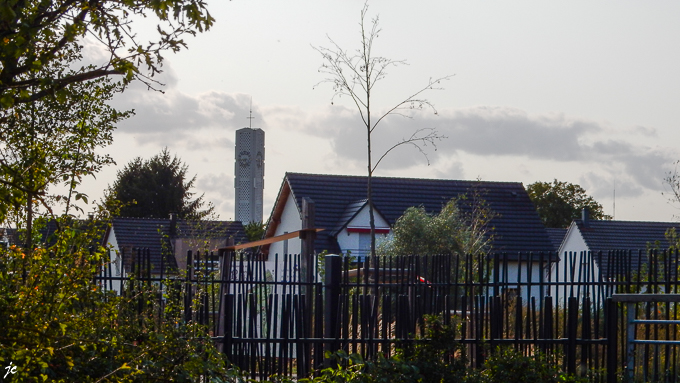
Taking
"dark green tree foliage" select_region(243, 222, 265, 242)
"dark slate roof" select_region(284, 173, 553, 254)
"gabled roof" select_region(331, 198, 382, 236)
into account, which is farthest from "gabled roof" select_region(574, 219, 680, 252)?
"dark green tree foliage" select_region(243, 222, 265, 242)

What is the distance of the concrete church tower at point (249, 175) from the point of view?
77.0 metres

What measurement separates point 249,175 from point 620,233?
46792 millimetres

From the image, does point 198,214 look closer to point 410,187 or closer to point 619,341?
point 410,187

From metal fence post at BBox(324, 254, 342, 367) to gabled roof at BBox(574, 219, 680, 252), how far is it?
2954 centimetres

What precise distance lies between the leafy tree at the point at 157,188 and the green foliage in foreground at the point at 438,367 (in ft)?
125

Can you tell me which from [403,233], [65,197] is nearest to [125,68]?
[65,197]

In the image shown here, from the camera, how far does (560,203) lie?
5781 cm

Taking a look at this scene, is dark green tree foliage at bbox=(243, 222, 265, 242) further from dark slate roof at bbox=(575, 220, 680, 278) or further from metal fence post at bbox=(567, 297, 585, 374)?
metal fence post at bbox=(567, 297, 585, 374)

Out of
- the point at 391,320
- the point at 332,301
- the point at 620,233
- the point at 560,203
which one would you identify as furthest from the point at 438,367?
the point at 560,203

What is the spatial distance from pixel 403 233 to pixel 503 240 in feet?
31.8

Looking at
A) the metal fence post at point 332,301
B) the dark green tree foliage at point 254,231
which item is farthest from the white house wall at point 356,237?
the dark green tree foliage at point 254,231

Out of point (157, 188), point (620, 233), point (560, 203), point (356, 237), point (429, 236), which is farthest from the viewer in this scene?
point (560, 203)

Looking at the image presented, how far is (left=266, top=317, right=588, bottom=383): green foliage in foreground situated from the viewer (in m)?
6.16

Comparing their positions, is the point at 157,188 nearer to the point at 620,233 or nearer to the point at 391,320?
the point at 620,233
